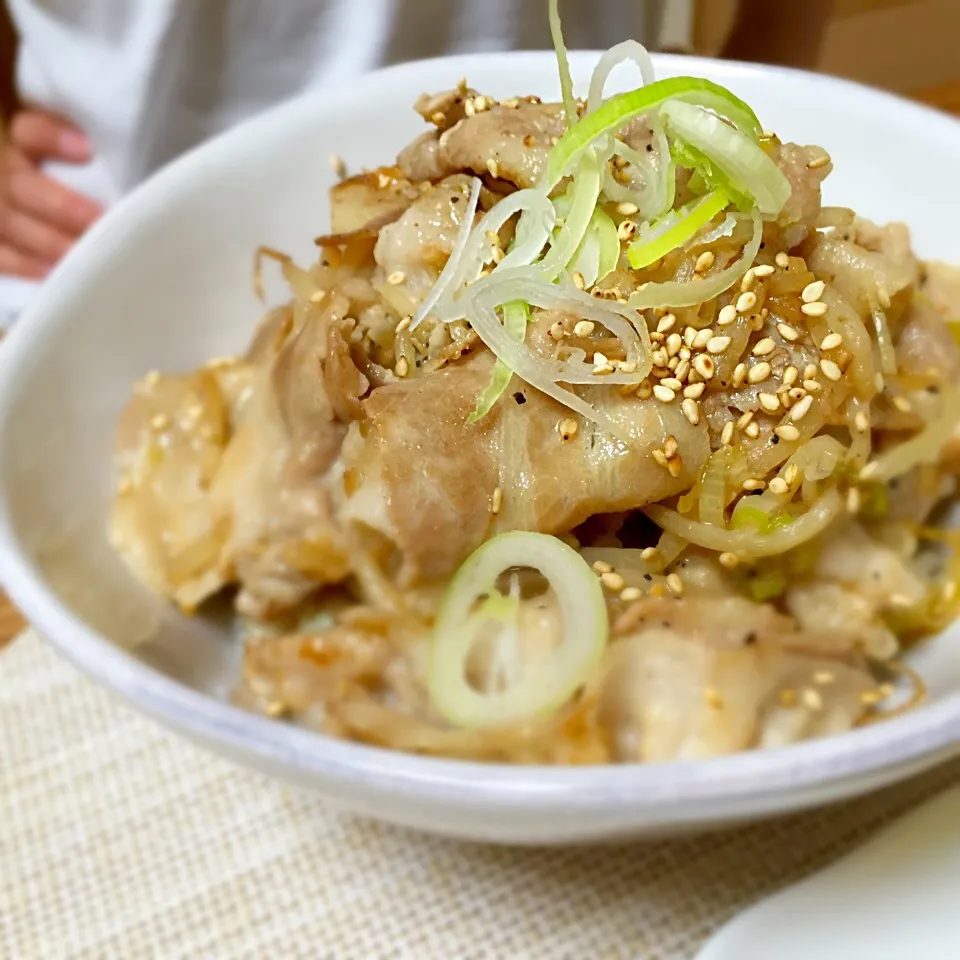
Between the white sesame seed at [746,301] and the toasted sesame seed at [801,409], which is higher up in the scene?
the white sesame seed at [746,301]

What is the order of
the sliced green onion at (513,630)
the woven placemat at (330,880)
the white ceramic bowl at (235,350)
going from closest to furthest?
the white ceramic bowl at (235,350)
the sliced green onion at (513,630)
the woven placemat at (330,880)

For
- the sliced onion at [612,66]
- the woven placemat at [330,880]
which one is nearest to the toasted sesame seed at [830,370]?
the sliced onion at [612,66]

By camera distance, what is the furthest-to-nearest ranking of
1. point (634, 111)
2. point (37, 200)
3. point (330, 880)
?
1. point (37, 200)
2. point (330, 880)
3. point (634, 111)

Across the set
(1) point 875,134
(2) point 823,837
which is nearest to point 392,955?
(2) point 823,837

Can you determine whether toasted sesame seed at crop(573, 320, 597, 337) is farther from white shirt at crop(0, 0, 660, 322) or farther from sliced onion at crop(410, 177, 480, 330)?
white shirt at crop(0, 0, 660, 322)

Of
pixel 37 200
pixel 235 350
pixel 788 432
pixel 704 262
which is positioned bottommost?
pixel 37 200

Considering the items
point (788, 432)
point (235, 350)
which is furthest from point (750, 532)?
point (235, 350)

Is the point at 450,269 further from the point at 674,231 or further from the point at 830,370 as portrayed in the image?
the point at 830,370

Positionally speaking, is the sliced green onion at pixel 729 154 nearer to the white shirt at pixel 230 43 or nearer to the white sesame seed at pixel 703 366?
the white sesame seed at pixel 703 366
